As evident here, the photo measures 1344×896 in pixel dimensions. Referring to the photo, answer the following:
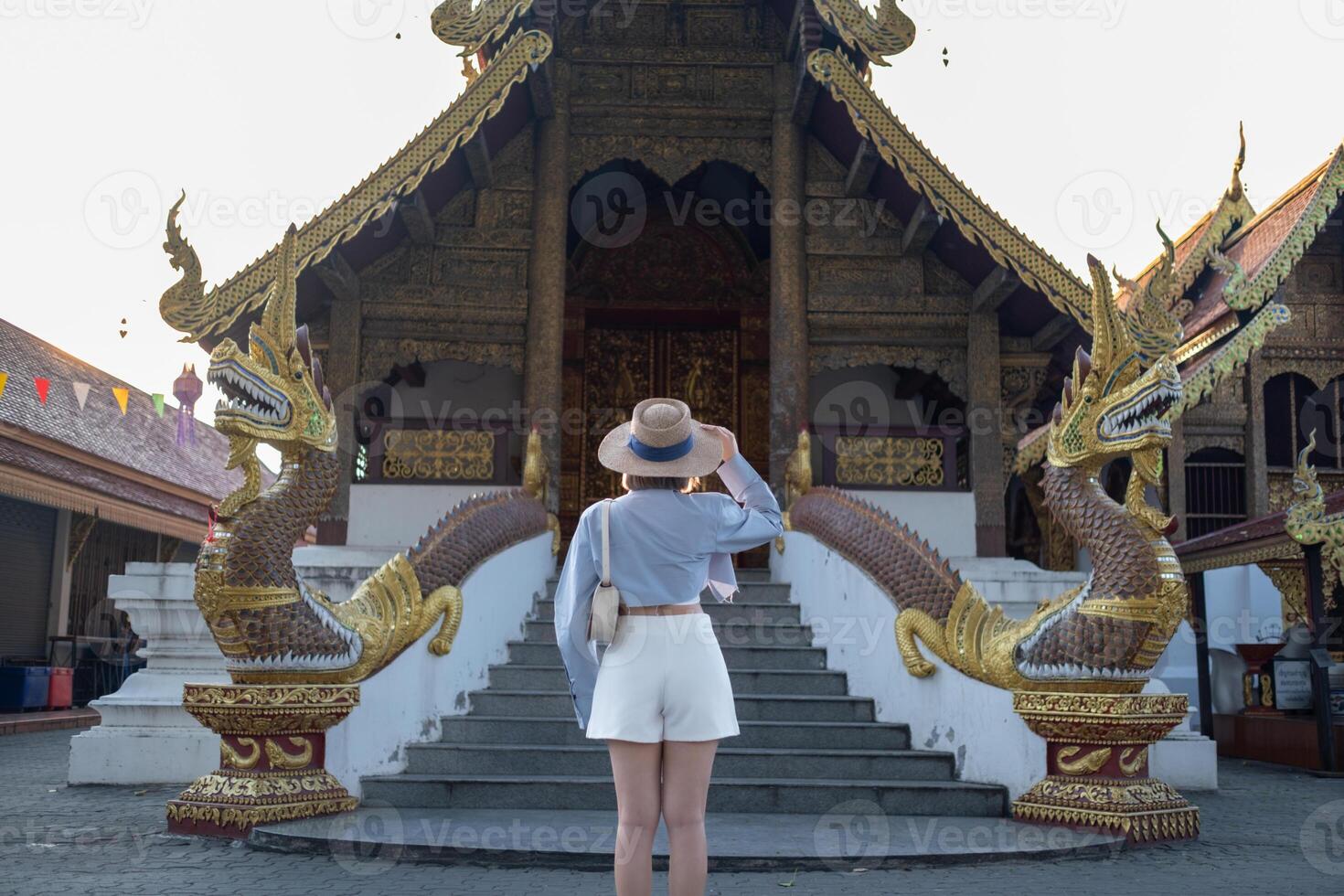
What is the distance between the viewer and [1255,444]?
45.4ft

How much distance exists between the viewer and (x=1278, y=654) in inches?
414

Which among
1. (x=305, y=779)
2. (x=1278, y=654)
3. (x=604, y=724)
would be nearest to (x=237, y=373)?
(x=305, y=779)

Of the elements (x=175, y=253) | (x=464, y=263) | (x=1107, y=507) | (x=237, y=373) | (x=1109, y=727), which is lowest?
(x=1109, y=727)

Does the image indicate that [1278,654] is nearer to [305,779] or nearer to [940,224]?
[940,224]

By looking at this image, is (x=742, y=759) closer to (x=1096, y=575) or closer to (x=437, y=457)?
(x=1096, y=575)

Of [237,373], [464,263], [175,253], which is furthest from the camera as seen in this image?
[464,263]

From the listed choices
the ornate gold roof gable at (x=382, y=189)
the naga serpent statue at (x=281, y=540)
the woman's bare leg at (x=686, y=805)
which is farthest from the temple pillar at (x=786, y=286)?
the woman's bare leg at (x=686, y=805)

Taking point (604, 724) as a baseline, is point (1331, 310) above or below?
above

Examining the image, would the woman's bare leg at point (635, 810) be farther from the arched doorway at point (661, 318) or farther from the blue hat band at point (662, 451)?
the arched doorway at point (661, 318)

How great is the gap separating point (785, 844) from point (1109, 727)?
1.54 metres

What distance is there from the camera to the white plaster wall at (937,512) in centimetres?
982

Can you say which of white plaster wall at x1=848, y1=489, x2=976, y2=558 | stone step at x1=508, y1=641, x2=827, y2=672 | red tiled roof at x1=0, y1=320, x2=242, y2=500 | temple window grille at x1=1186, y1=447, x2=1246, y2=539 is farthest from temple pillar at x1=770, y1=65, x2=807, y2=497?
red tiled roof at x1=0, y1=320, x2=242, y2=500

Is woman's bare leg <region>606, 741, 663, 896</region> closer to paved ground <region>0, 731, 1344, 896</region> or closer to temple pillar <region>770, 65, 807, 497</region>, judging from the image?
paved ground <region>0, 731, 1344, 896</region>

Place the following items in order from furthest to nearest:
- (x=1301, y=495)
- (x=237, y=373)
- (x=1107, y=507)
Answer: (x=1301, y=495), (x=1107, y=507), (x=237, y=373)
